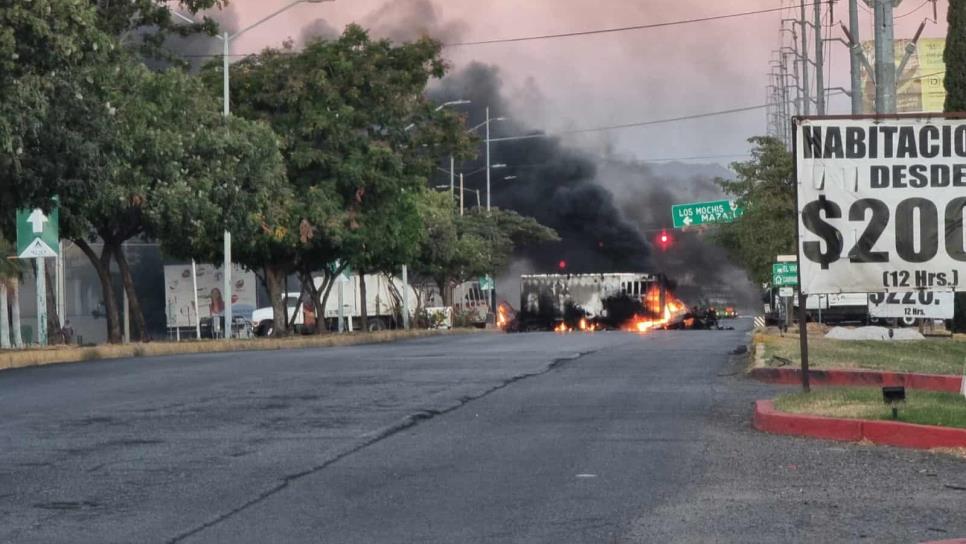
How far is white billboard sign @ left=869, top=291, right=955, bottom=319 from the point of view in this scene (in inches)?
1238

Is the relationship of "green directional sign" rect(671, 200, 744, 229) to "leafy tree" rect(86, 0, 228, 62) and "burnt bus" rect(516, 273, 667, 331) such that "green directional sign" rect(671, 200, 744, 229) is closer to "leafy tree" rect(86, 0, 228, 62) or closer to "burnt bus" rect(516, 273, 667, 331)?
"burnt bus" rect(516, 273, 667, 331)

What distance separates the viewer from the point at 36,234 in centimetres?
3294

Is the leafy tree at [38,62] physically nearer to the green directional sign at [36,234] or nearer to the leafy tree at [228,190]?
the green directional sign at [36,234]

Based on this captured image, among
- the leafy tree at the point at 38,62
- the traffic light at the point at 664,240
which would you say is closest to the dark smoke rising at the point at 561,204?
the traffic light at the point at 664,240

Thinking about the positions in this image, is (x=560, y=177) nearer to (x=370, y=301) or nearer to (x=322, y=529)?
(x=370, y=301)

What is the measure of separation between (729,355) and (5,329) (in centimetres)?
3401

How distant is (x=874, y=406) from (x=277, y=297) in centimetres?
3601

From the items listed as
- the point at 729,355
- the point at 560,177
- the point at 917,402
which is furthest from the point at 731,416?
the point at 560,177

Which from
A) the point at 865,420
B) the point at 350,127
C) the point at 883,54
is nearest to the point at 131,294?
the point at 350,127

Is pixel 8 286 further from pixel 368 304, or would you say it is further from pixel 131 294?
pixel 368 304

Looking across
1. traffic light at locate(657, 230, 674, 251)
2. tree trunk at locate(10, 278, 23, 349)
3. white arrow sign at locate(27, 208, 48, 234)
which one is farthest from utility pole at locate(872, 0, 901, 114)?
traffic light at locate(657, 230, 674, 251)

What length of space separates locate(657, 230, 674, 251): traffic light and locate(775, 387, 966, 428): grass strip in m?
65.1

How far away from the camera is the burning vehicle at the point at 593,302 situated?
67.1 metres

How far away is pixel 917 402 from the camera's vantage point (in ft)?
51.2
